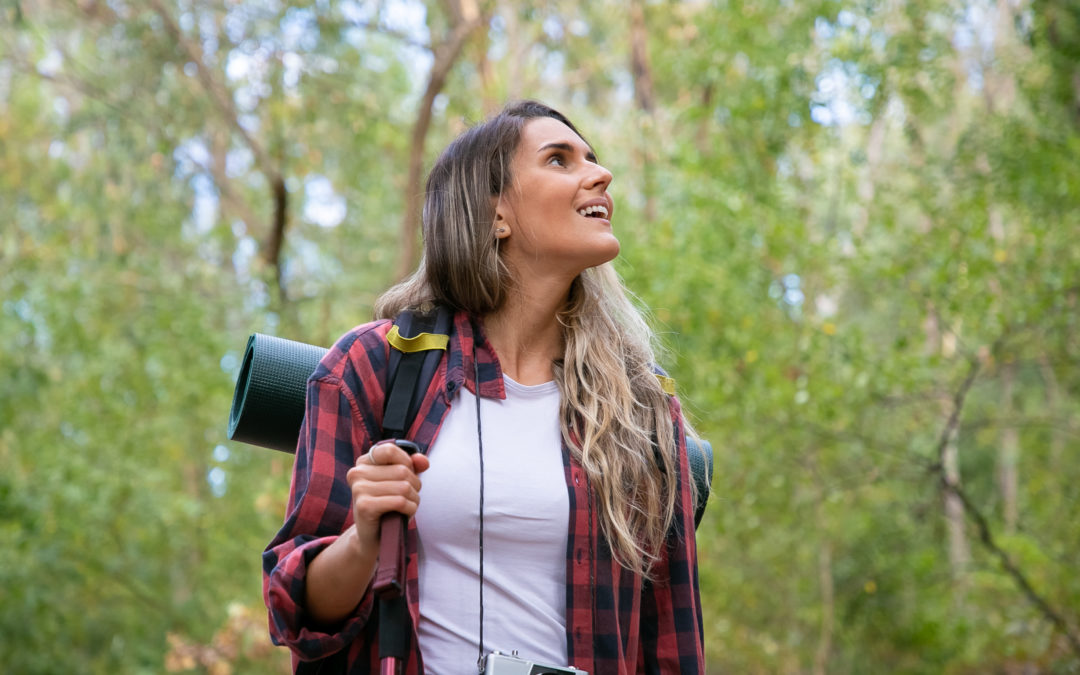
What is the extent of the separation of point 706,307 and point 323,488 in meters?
5.33

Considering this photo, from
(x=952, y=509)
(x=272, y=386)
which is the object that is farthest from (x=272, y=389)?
(x=952, y=509)

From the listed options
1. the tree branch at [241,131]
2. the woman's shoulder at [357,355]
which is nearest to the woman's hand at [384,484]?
the woman's shoulder at [357,355]

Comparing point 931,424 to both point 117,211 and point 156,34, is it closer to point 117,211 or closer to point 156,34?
point 156,34

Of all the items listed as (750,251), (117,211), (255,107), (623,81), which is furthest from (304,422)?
(623,81)

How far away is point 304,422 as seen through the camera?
1.97m

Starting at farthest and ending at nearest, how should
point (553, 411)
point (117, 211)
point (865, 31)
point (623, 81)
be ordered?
point (623, 81) < point (117, 211) < point (865, 31) < point (553, 411)

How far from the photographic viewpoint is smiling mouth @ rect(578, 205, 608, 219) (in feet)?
7.52

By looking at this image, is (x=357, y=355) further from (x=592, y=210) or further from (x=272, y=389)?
(x=592, y=210)

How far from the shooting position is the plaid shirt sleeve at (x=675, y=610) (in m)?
2.14

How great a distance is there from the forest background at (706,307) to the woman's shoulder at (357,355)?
10.3 feet

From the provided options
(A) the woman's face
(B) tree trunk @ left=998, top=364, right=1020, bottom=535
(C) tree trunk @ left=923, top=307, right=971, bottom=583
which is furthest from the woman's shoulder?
(B) tree trunk @ left=998, top=364, right=1020, bottom=535

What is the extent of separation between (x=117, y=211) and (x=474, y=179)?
10.3 m

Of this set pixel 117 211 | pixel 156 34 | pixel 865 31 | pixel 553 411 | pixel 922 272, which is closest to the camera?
pixel 553 411

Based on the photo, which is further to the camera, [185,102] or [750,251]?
[185,102]
